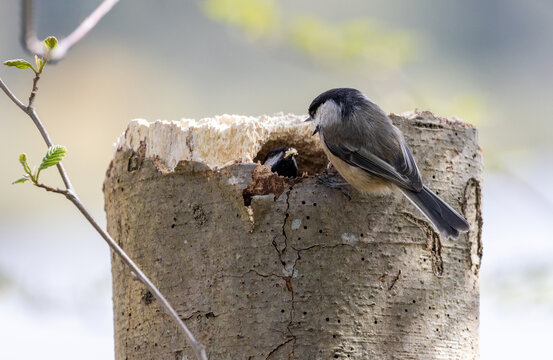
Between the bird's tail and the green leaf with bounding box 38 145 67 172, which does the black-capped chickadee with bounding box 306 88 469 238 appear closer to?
the bird's tail

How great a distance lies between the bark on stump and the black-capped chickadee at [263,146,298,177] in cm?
→ 61

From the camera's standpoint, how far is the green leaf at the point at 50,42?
6.35 ft

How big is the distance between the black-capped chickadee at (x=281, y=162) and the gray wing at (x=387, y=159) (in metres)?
0.43

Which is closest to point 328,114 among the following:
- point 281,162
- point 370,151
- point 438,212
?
point 370,151

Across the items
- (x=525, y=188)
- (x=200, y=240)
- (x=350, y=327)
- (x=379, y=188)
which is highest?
(x=525, y=188)

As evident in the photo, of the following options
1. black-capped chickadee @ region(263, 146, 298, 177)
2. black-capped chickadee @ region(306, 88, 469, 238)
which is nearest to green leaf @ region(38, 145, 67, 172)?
black-capped chickadee @ region(306, 88, 469, 238)

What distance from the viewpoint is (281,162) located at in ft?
11.1

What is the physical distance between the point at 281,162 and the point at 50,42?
1.59m

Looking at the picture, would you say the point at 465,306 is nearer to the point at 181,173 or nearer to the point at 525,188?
the point at 525,188

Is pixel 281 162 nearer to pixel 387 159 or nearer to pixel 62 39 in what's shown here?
pixel 387 159

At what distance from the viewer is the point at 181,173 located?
103 inches

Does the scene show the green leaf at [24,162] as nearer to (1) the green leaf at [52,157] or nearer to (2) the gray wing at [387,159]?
(1) the green leaf at [52,157]

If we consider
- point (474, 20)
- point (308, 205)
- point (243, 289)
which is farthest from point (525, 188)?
point (474, 20)

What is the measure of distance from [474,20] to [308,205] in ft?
17.3
